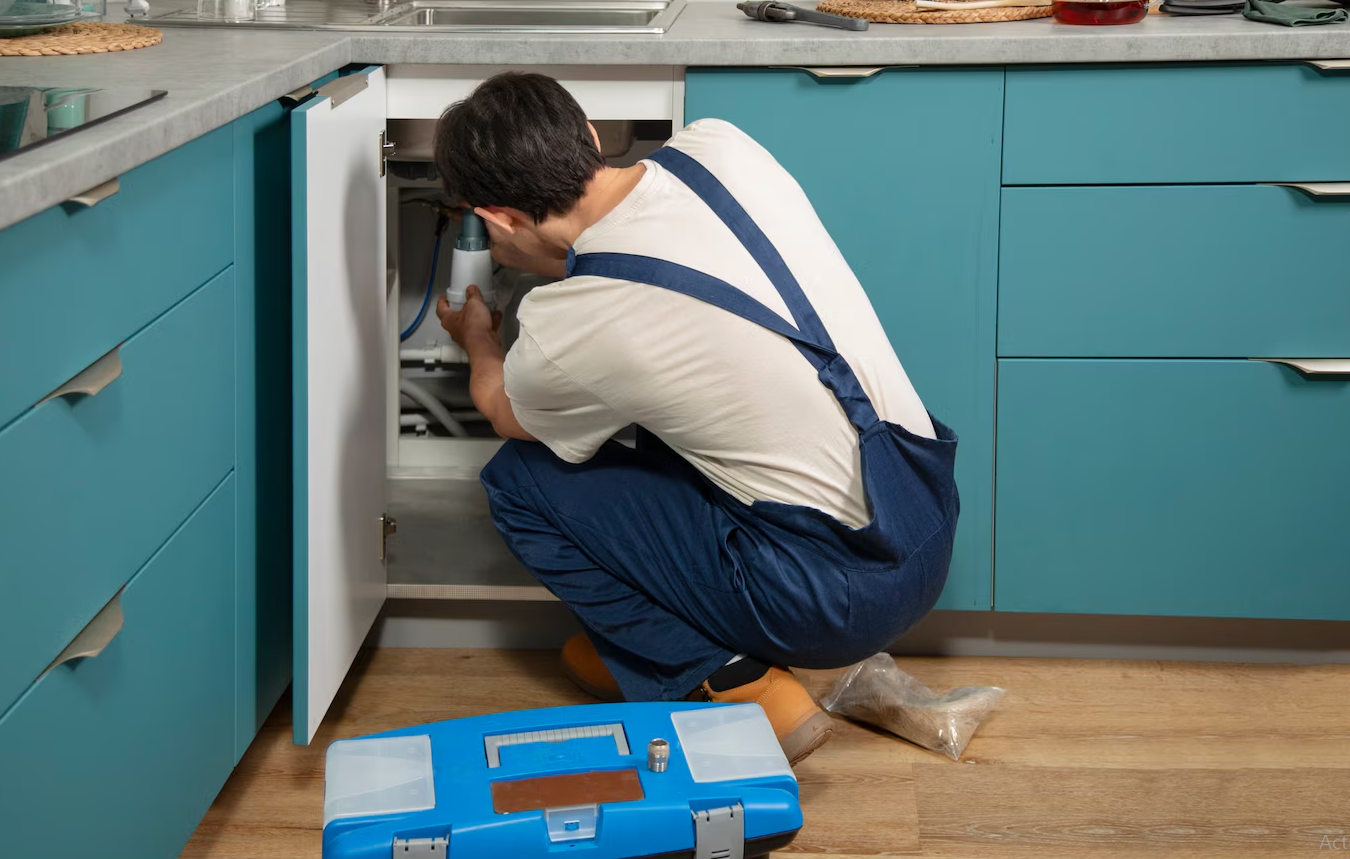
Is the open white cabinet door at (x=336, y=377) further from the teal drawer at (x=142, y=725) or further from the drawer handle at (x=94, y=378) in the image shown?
the drawer handle at (x=94, y=378)

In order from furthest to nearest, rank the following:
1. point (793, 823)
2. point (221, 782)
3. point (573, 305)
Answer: point (221, 782)
point (573, 305)
point (793, 823)

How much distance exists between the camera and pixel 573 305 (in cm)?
143

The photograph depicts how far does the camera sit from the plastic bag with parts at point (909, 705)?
189 cm

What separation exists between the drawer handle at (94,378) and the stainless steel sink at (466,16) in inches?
33.9

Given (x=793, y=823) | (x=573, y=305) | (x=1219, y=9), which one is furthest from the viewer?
(x=1219, y=9)

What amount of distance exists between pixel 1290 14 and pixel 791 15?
2.27 ft

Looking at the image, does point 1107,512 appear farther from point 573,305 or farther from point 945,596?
point 573,305

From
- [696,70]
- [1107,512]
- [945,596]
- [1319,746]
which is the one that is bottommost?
[1319,746]

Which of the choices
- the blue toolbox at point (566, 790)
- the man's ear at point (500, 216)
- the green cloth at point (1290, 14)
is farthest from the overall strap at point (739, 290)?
the green cloth at point (1290, 14)

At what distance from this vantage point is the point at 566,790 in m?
1.25

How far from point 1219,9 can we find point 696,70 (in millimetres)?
795

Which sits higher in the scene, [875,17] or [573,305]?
[875,17]

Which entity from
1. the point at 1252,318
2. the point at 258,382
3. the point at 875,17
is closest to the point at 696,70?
the point at 875,17

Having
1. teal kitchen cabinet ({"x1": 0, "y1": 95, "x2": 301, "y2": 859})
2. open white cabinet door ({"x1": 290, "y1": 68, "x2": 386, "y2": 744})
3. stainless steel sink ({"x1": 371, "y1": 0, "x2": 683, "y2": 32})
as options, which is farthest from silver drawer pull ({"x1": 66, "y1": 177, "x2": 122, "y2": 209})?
stainless steel sink ({"x1": 371, "y1": 0, "x2": 683, "y2": 32})
